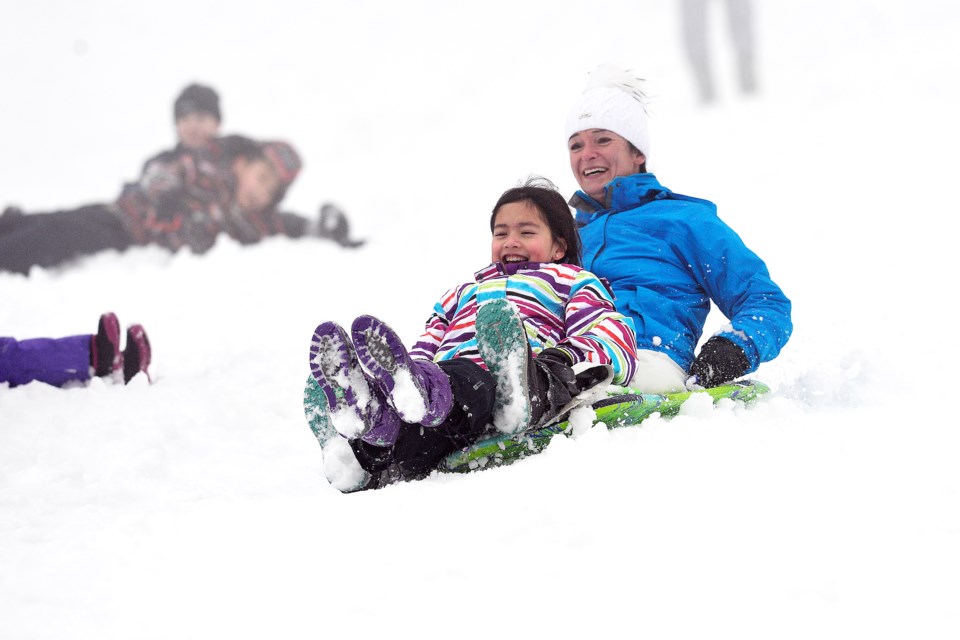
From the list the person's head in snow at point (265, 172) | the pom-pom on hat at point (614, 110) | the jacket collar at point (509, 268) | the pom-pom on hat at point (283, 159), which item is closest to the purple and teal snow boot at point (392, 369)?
the jacket collar at point (509, 268)

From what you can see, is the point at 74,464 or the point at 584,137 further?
the point at 584,137

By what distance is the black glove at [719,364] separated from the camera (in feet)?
7.59

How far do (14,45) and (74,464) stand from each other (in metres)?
14.2

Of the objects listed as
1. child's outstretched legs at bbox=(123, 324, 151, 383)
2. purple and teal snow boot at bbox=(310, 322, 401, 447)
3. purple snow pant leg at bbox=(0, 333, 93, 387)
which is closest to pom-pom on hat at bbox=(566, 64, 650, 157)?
purple and teal snow boot at bbox=(310, 322, 401, 447)

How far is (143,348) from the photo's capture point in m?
3.55

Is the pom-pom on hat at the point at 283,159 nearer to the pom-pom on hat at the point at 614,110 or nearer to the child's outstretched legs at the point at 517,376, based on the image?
the pom-pom on hat at the point at 614,110

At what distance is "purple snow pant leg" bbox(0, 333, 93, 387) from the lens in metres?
3.32

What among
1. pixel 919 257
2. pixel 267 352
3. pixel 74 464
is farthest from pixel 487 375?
pixel 919 257

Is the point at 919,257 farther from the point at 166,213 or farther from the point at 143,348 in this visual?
the point at 166,213

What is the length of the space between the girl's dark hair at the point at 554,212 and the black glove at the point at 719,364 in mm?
409

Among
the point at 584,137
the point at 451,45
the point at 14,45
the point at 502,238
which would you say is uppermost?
the point at 14,45

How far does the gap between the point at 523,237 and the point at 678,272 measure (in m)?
0.58

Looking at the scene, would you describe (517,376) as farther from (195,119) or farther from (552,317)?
(195,119)

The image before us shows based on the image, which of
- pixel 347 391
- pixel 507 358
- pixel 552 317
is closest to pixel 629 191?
pixel 552 317
